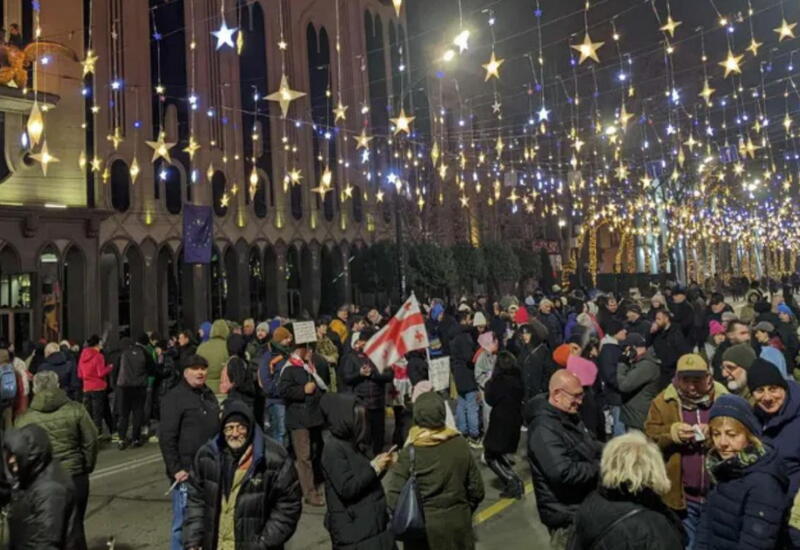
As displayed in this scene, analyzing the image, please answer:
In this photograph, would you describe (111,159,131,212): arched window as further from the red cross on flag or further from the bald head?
the bald head

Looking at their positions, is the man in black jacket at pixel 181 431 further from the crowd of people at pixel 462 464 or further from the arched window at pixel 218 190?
the arched window at pixel 218 190


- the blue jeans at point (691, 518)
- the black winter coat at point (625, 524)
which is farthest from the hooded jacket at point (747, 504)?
the blue jeans at point (691, 518)

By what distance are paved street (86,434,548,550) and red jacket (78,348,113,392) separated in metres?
2.07

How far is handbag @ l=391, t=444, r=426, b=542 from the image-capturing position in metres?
4.08

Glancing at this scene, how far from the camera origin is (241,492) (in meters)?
3.90

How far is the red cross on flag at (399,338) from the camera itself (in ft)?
25.5

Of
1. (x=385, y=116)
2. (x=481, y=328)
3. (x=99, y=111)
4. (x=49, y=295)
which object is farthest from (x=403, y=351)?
(x=385, y=116)

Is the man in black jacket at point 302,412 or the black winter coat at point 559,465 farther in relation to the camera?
the man in black jacket at point 302,412

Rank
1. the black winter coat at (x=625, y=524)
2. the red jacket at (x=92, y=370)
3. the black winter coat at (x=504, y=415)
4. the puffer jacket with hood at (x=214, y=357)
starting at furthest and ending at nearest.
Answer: the red jacket at (x=92, y=370) → the puffer jacket with hood at (x=214, y=357) → the black winter coat at (x=504, y=415) → the black winter coat at (x=625, y=524)

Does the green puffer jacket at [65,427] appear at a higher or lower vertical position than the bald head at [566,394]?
lower

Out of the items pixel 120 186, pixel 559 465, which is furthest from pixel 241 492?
pixel 120 186

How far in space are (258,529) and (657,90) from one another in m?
39.2

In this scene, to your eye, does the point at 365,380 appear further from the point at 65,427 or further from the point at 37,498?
the point at 37,498

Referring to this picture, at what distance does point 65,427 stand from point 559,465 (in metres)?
3.91
